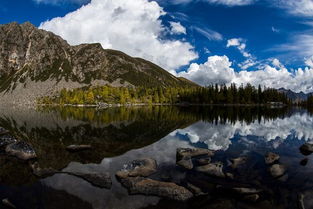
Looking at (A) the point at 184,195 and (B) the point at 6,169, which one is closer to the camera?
(A) the point at 184,195

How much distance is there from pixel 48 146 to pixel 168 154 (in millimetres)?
18557

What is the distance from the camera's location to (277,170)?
22.1 metres

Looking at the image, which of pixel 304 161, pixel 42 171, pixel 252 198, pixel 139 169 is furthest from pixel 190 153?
pixel 42 171

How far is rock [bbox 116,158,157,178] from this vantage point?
829 inches

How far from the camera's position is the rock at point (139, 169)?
2105cm

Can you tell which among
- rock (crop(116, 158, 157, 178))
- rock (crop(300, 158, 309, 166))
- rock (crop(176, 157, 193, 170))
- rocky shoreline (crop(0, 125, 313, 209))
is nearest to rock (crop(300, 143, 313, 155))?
rock (crop(300, 158, 309, 166))

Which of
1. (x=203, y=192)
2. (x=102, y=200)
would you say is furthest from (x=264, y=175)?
(x=102, y=200)

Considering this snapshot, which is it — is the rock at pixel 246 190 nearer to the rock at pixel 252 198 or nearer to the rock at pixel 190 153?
the rock at pixel 252 198

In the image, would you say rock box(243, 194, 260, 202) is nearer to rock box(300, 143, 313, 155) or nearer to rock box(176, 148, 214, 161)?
rock box(176, 148, 214, 161)

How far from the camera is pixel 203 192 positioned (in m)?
17.4

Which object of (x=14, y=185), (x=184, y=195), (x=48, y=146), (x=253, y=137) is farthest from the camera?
(x=253, y=137)

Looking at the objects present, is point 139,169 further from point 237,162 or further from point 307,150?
point 307,150

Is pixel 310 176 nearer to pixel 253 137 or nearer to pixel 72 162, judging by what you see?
pixel 253 137

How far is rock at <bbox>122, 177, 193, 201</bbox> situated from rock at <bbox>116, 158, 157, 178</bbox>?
5.57 ft
